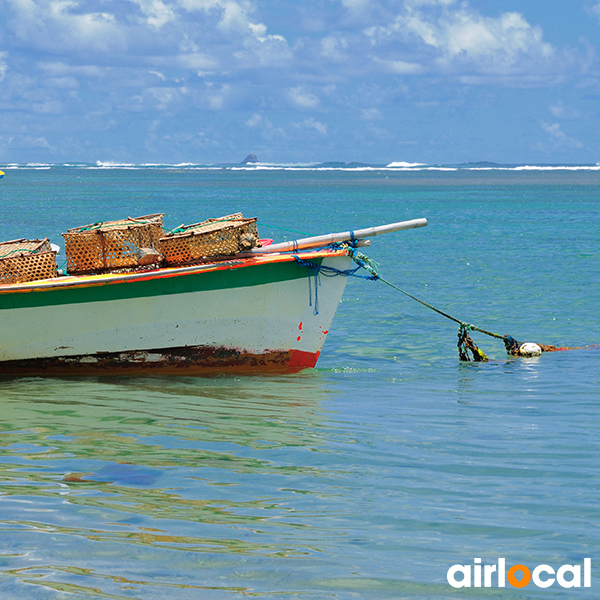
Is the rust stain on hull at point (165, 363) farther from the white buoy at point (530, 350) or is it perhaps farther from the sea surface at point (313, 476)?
the white buoy at point (530, 350)

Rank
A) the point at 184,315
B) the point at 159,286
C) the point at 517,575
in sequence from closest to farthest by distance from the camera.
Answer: the point at 517,575 < the point at 159,286 < the point at 184,315

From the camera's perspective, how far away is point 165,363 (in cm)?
864

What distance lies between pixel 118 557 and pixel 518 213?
3830 centimetres

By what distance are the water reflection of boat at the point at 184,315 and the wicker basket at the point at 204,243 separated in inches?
6.1

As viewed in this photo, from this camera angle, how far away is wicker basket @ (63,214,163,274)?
8.23m

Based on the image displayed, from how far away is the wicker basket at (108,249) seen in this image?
8.23 meters

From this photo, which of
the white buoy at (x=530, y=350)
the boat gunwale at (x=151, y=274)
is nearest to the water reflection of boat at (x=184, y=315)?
the boat gunwale at (x=151, y=274)

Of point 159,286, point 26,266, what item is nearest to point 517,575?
Answer: point 159,286

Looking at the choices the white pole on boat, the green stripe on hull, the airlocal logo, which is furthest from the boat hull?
the airlocal logo

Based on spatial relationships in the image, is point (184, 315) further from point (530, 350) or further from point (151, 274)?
point (530, 350)

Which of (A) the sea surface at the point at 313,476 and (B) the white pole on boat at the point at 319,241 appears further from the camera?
(B) the white pole on boat at the point at 319,241

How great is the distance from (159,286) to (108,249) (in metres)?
0.68

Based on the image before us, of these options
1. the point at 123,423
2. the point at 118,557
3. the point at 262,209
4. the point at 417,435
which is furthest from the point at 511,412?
the point at 262,209

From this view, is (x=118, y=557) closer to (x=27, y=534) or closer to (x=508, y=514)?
(x=27, y=534)
